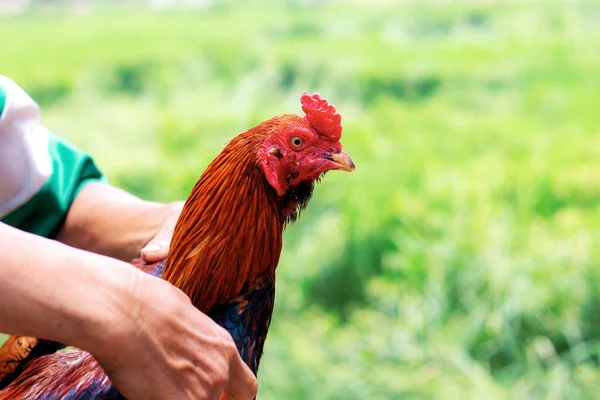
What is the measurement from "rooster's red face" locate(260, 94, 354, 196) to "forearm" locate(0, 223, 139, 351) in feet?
1.17

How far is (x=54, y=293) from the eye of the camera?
0.83 meters

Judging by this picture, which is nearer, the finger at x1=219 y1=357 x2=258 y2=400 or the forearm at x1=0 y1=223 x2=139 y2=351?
the forearm at x1=0 y1=223 x2=139 y2=351

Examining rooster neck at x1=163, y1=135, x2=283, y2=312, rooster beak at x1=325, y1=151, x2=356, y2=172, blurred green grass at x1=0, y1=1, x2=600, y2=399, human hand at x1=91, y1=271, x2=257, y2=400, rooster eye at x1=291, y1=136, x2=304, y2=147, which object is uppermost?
blurred green grass at x1=0, y1=1, x2=600, y2=399

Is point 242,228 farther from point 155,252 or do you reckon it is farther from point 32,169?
point 32,169

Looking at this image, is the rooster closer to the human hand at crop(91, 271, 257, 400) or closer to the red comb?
the red comb

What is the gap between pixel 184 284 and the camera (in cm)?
113

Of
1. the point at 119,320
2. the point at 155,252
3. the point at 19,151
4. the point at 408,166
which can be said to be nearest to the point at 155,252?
the point at 155,252

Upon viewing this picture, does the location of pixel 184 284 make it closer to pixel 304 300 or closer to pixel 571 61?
pixel 304 300

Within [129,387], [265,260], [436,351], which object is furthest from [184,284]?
[436,351]

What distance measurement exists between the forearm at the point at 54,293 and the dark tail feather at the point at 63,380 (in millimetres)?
221

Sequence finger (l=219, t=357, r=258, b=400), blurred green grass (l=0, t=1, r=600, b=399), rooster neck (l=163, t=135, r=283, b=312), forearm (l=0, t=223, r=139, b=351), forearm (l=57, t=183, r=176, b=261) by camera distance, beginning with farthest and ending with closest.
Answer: blurred green grass (l=0, t=1, r=600, b=399) → forearm (l=57, t=183, r=176, b=261) → rooster neck (l=163, t=135, r=283, b=312) → finger (l=219, t=357, r=258, b=400) → forearm (l=0, t=223, r=139, b=351)

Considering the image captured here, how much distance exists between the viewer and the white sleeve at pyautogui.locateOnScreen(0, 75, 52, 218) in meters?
1.28

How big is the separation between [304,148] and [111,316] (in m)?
0.43

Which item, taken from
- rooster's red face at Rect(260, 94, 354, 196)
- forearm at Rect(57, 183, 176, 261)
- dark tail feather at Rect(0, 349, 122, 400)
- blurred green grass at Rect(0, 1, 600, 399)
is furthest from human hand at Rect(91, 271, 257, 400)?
blurred green grass at Rect(0, 1, 600, 399)
